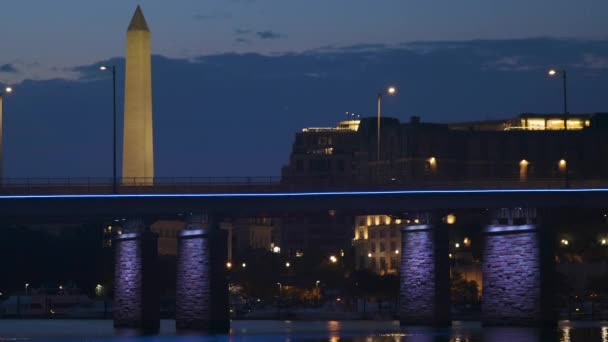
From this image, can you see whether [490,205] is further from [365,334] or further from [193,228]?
[193,228]

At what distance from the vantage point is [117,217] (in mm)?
126062

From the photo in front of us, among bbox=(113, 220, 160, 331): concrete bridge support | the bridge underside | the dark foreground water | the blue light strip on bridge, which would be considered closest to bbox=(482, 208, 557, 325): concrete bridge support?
the bridge underside

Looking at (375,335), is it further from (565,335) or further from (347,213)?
(565,335)

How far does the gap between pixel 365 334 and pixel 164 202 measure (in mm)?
18834

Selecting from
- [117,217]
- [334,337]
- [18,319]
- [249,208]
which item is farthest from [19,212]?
[18,319]

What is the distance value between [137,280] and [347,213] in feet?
57.3

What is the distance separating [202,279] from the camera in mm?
123125

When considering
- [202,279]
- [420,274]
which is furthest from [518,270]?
[202,279]

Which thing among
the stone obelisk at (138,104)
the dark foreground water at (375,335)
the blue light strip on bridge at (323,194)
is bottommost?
the dark foreground water at (375,335)

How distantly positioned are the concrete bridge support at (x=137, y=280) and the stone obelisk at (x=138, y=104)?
36.4 ft

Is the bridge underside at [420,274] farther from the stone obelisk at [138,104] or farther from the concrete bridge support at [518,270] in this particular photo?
the stone obelisk at [138,104]

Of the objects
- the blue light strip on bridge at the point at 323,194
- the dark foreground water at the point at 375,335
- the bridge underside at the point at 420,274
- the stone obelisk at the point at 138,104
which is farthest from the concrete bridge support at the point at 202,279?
the stone obelisk at the point at 138,104

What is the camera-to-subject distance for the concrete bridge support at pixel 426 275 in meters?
126

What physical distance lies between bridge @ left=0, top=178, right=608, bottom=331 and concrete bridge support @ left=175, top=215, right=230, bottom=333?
78 millimetres
